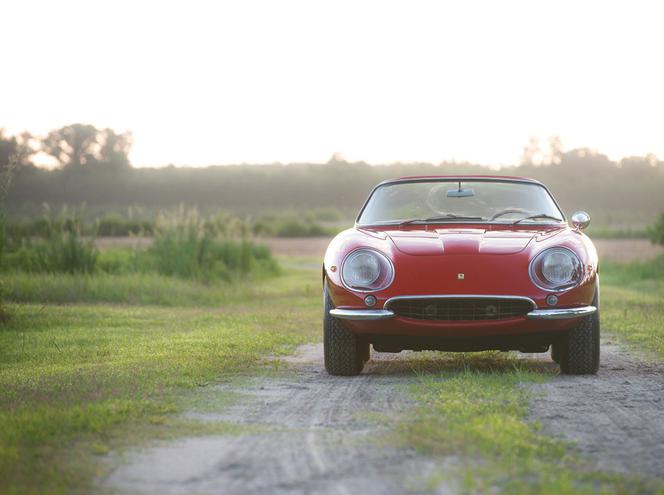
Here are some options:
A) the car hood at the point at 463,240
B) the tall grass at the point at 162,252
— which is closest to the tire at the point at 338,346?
the car hood at the point at 463,240

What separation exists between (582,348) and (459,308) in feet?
3.23

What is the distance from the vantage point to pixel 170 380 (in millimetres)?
6289

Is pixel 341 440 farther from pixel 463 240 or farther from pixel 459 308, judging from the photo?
pixel 463 240

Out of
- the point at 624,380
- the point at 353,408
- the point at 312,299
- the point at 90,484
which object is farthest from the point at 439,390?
the point at 312,299

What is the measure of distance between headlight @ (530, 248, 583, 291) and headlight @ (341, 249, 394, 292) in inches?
38.8

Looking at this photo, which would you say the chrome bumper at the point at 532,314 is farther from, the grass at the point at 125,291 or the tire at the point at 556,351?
the grass at the point at 125,291

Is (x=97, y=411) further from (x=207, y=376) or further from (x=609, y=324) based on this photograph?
(x=609, y=324)

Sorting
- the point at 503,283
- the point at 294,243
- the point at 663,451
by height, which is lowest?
the point at 294,243

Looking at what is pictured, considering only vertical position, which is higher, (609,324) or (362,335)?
(362,335)

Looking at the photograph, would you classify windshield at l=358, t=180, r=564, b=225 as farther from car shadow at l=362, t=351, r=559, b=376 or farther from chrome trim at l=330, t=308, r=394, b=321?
chrome trim at l=330, t=308, r=394, b=321

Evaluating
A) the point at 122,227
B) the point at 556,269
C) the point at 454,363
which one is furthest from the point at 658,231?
the point at 556,269

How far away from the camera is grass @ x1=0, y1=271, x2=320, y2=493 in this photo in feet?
13.5

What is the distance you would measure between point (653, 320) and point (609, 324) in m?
0.57

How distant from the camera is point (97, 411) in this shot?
498cm
